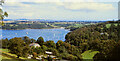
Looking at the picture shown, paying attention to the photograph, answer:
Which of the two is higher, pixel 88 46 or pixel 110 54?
pixel 110 54

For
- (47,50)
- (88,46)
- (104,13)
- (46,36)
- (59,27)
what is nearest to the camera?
(47,50)

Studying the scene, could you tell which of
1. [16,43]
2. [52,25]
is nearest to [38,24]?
[52,25]

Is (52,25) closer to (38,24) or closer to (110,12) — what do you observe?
(38,24)

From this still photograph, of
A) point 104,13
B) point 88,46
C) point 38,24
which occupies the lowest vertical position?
point 88,46

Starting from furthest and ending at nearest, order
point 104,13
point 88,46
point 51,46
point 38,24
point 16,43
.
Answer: point 104,13
point 38,24
point 88,46
point 51,46
point 16,43

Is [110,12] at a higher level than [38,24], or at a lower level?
higher

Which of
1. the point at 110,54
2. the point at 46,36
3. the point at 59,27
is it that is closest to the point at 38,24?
the point at 46,36

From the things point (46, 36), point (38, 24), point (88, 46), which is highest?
point (38, 24)

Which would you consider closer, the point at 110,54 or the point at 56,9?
the point at 110,54

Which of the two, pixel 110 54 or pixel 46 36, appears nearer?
pixel 110 54

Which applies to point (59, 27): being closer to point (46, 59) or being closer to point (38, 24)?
point (38, 24)
